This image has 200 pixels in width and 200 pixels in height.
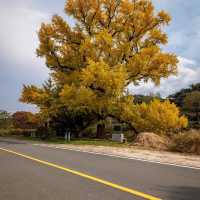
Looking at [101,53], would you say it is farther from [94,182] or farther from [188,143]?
[94,182]

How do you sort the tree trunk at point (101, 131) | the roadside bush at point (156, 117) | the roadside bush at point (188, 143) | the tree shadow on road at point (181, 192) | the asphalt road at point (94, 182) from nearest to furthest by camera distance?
the tree shadow on road at point (181, 192), the asphalt road at point (94, 182), the roadside bush at point (188, 143), the roadside bush at point (156, 117), the tree trunk at point (101, 131)

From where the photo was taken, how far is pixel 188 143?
60.4ft

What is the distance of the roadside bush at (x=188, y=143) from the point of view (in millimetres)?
17822

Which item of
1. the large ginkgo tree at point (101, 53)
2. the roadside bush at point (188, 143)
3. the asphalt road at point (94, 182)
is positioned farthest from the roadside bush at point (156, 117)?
the asphalt road at point (94, 182)

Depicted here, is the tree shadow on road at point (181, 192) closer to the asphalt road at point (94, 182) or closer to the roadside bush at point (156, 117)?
the asphalt road at point (94, 182)

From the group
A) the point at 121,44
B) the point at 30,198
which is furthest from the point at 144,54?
the point at 30,198

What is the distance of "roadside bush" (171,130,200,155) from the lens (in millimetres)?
17822

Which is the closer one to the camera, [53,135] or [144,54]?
[144,54]

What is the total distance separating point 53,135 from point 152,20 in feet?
50.6

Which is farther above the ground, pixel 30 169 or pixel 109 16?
→ pixel 109 16

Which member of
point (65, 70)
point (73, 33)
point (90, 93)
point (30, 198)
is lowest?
point (30, 198)

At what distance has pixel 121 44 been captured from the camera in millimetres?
29000

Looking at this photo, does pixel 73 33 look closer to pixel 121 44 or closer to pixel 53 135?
pixel 121 44

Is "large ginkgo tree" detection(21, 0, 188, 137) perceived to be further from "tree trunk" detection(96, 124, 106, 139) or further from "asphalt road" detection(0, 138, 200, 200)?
"asphalt road" detection(0, 138, 200, 200)
